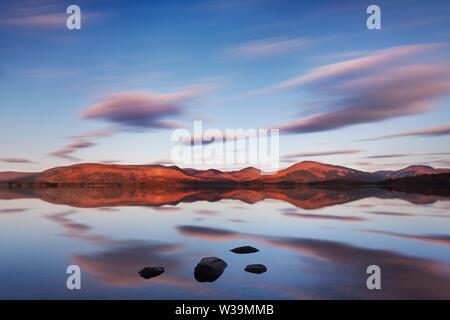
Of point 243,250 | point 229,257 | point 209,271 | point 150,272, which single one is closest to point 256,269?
point 209,271

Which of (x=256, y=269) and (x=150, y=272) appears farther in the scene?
(x=256, y=269)

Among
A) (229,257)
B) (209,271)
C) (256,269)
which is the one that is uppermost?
(209,271)

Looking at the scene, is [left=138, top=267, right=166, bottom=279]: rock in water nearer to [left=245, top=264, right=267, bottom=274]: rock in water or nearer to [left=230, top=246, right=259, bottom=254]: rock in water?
[left=245, top=264, right=267, bottom=274]: rock in water

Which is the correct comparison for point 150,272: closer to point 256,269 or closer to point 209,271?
point 209,271

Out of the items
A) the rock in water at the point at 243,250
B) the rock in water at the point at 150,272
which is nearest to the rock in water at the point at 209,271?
the rock in water at the point at 150,272

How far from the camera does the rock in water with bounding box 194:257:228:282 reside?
12445mm

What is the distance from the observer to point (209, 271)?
12664 mm

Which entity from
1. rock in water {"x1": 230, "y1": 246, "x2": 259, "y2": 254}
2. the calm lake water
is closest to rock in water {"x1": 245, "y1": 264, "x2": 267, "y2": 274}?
the calm lake water

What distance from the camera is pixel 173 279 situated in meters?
12.5

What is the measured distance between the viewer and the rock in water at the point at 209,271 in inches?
490

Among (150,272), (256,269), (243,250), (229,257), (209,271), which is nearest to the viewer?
(209,271)
